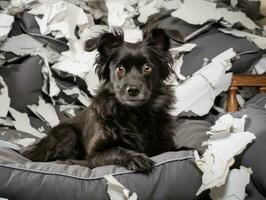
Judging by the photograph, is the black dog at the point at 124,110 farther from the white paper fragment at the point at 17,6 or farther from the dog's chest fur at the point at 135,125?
the white paper fragment at the point at 17,6

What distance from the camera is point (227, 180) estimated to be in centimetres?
167

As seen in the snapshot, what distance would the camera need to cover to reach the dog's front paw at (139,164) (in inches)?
64.2

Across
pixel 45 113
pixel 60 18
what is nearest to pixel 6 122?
pixel 45 113

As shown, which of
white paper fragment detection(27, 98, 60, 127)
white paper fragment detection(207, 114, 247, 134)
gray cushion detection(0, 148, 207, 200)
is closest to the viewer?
gray cushion detection(0, 148, 207, 200)

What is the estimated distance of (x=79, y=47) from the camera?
10.2 feet

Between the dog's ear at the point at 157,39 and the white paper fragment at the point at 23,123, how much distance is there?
1075 mm

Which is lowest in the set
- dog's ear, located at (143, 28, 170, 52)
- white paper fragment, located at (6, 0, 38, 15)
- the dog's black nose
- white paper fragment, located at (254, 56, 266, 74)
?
white paper fragment, located at (254, 56, 266, 74)

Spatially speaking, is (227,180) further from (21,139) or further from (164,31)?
(21,139)

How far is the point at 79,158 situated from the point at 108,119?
262 mm

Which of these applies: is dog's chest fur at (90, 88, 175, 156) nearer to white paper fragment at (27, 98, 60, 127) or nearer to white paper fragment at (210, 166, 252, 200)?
white paper fragment at (210, 166, 252, 200)

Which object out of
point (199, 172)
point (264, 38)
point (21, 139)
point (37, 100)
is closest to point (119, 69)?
point (199, 172)

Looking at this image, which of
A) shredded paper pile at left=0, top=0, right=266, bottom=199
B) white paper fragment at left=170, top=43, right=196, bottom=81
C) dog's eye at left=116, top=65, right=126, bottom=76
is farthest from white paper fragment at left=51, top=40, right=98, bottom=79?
dog's eye at left=116, top=65, right=126, bottom=76

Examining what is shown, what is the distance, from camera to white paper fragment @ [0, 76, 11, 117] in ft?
9.14

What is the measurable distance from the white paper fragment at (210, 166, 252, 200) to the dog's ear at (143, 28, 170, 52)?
75 cm
